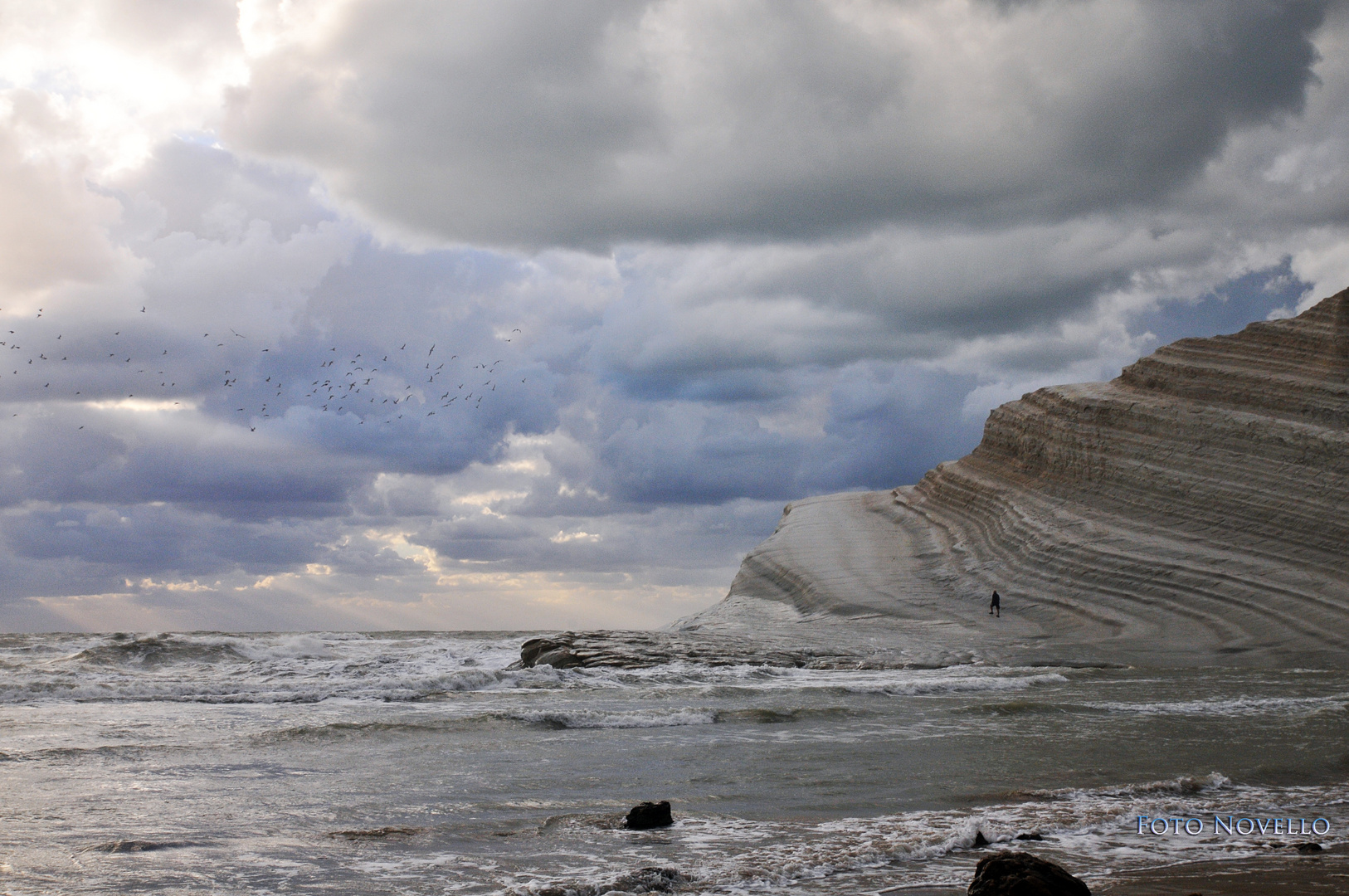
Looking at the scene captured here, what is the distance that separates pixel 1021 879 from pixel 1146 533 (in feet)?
83.4

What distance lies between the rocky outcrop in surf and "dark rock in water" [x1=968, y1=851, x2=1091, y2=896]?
18833 mm

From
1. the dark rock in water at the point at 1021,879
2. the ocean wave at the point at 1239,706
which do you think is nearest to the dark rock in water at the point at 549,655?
the ocean wave at the point at 1239,706

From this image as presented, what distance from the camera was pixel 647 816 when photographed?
691cm

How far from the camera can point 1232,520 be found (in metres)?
25.7

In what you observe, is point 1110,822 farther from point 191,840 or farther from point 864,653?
point 864,653

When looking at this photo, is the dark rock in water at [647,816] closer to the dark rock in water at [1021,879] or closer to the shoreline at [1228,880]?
the shoreline at [1228,880]

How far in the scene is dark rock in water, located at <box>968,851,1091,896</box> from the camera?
4289mm

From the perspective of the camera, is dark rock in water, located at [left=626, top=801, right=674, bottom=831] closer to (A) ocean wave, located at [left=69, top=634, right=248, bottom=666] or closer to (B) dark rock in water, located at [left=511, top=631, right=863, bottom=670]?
(B) dark rock in water, located at [left=511, top=631, right=863, bottom=670]

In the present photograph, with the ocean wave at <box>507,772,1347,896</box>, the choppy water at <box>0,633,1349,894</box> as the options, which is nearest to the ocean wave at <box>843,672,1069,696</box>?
the choppy water at <box>0,633,1349,894</box>

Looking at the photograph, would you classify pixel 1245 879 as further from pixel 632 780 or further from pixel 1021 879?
pixel 632 780

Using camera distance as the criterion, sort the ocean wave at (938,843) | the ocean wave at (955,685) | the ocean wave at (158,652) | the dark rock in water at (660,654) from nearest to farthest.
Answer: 1. the ocean wave at (938,843)
2. the ocean wave at (955,685)
3. the dark rock in water at (660,654)
4. the ocean wave at (158,652)

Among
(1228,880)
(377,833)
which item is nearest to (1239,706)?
A: (1228,880)

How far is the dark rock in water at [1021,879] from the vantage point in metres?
4.29

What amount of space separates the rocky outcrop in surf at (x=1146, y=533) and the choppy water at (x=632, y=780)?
21.4 feet
